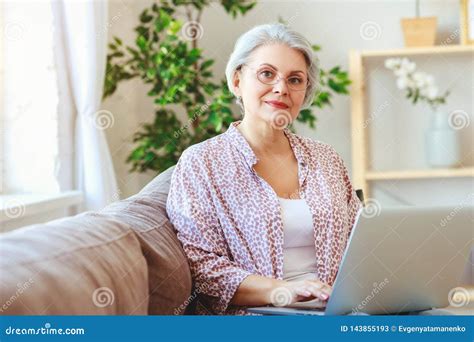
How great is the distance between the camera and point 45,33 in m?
2.68

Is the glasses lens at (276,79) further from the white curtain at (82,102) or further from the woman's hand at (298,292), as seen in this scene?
the white curtain at (82,102)

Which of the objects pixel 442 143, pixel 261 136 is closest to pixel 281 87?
Result: pixel 261 136

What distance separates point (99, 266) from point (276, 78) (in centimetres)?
68

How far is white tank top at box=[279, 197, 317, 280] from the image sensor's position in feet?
5.30

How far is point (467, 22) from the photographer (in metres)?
3.19

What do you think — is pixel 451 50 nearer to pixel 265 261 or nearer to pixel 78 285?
pixel 265 261

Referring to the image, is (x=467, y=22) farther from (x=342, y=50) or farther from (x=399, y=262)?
(x=399, y=262)

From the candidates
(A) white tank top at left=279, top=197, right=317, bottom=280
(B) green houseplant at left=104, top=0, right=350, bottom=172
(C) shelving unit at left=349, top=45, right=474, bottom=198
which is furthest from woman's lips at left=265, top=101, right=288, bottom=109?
(C) shelving unit at left=349, top=45, right=474, bottom=198

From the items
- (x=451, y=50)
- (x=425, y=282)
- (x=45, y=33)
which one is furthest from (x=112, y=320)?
(x=451, y=50)

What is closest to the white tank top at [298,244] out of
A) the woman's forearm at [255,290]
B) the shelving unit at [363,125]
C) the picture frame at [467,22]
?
the woman's forearm at [255,290]

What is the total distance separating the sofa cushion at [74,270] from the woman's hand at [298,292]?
11.8 inches

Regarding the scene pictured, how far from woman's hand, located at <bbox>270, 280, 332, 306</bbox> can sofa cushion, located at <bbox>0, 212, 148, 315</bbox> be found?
0.98 feet

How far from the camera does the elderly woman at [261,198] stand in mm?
1551

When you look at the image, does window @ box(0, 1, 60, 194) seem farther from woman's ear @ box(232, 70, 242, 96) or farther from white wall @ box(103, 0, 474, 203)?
woman's ear @ box(232, 70, 242, 96)
